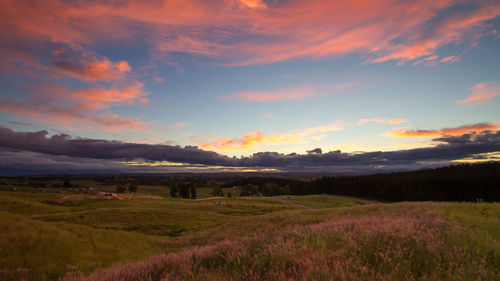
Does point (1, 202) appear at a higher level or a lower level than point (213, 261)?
lower

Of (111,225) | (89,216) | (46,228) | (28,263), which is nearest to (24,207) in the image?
(89,216)

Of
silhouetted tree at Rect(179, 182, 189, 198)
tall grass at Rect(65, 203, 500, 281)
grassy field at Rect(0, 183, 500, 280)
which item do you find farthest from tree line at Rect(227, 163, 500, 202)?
silhouetted tree at Rect(179, 182, 189, 198)

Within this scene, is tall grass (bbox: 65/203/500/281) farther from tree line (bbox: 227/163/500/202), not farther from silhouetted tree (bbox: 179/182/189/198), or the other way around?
silhouetted tree (bbox: 179/182/189/198)

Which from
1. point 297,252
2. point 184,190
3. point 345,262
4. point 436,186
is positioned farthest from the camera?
point 184,190

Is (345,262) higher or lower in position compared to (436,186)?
higher

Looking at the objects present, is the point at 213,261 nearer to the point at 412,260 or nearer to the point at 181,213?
the point at 412,260

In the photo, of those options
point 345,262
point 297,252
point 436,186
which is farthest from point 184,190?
point 345,262

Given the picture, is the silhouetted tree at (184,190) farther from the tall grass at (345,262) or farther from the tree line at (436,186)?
the tall grass at (345,262)

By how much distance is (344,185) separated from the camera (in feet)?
471

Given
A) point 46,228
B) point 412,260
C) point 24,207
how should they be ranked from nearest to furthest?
1. point 412,260
2. point 46,228
3. point 24,207

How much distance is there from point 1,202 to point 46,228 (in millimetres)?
67152

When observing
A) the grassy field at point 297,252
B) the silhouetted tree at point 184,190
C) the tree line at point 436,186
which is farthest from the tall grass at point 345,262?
the silhouetted tree at point 184,190

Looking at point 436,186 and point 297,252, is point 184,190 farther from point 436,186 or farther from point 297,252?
point 297,252

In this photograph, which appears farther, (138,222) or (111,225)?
(138,222)
